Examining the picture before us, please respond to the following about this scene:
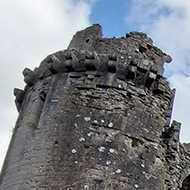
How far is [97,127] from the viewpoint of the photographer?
9516 mm

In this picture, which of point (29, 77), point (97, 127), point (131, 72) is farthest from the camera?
point (29, 77)

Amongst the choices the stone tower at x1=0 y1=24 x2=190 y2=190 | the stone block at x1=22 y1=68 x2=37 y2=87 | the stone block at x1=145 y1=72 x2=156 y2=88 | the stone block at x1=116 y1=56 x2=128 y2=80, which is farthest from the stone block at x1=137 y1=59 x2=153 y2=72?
the stone block at x1=22 y1=68 x2=37 y2=87

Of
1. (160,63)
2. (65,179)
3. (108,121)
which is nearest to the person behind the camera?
(65,179)

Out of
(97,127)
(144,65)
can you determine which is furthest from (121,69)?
(97,127)

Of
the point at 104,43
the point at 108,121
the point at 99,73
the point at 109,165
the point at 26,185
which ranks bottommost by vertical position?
the point at 26,185

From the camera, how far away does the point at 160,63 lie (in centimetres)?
1125

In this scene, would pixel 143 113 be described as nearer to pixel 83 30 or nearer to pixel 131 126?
pixel 131 126

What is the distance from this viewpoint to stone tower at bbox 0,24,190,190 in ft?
29.9

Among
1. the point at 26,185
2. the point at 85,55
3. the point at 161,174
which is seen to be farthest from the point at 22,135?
the point at 161,174

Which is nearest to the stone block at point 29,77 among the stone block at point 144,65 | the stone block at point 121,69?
the stone block at point 121,69

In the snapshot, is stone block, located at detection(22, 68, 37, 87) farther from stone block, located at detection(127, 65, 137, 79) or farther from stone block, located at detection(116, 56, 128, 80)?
stone block, located at detection(127, 65, 137, 79)

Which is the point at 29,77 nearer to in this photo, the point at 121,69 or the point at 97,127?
the point at 121,69

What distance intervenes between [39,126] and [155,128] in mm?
1972

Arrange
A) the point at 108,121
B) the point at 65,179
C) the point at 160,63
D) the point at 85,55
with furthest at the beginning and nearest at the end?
the point at 160,63 < the point at 85,55 < the point at 108,121 < the point at 65,179
